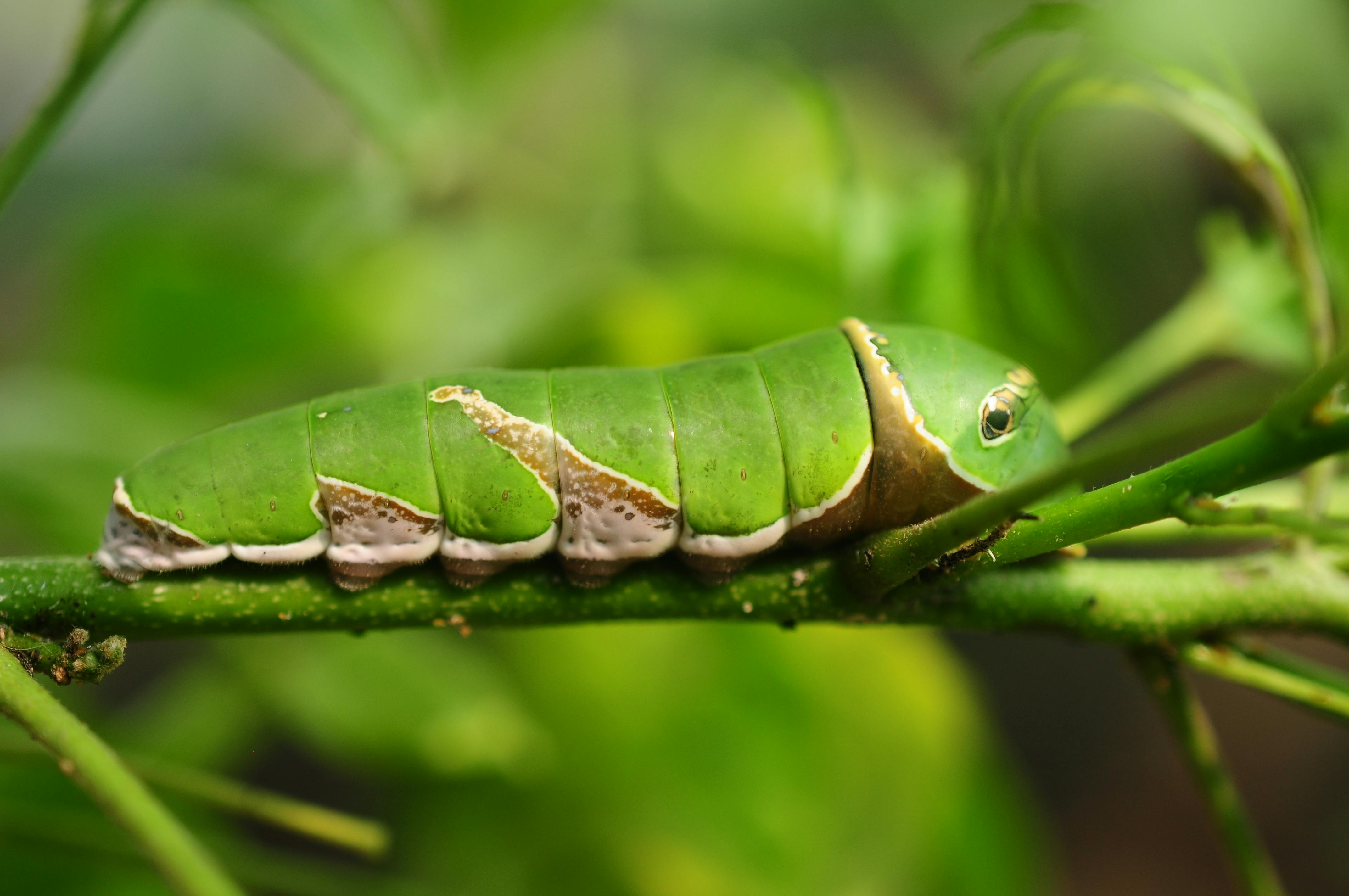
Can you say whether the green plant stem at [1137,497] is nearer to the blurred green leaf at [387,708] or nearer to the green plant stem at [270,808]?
the green plant stem at [270,808]

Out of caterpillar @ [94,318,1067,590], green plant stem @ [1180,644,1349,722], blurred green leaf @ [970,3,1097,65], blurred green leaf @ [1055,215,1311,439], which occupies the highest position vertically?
blurred green leaf @ [970,3,1097,65]

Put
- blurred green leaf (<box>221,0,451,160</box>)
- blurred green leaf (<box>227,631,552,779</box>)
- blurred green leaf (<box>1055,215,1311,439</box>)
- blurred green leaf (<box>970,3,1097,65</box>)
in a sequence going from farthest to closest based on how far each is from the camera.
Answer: blurred green leaf (<box>227,631,552,779</box>) → blurred green leaf (<box>1055,215,1311,439</box>) → blurred green leaf (<box>221,0,451,160</box>) → blurred green leaf (<box>970,3,1097,65</box>)

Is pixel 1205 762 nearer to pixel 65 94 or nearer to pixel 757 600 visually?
pixel 757 600

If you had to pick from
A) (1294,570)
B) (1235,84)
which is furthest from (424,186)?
(1294,570)

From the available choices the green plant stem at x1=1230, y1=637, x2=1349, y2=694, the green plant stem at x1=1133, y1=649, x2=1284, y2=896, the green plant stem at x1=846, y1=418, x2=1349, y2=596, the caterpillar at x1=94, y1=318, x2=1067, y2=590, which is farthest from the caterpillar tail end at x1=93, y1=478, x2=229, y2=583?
the green plant stem at x1=1230, y1=637, x2=1349, y2=694

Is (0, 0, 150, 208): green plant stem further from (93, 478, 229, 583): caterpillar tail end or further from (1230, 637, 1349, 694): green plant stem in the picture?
(1230, 637, 1349, 694): green plant stem

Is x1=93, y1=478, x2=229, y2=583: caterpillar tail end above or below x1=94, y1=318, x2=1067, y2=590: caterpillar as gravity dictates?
below

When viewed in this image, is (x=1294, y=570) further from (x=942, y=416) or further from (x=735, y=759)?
(x=735, y=759)
